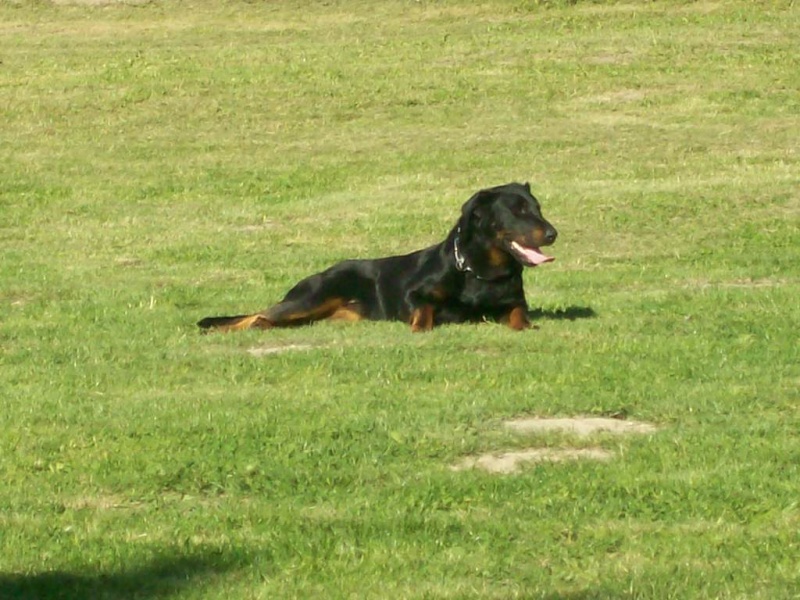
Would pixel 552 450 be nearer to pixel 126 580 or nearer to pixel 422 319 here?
pixel 126 580

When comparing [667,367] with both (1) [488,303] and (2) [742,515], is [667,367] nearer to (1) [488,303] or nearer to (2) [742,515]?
(1) [488,303]

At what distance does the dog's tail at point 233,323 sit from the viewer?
34.3ft

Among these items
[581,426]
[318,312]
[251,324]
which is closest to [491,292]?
[318,312]

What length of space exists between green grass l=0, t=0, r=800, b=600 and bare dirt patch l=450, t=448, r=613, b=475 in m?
0.11

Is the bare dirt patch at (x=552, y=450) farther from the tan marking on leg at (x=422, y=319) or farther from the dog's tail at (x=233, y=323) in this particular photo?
the dog's tail at (x=233, y=323)

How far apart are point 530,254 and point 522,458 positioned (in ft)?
10.6

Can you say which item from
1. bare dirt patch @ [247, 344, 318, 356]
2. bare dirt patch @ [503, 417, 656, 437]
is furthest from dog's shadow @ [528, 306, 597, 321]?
bare dirt patch @ [503, 417, 656, 437]

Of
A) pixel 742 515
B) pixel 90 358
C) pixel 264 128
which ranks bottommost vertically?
pixel 264 128

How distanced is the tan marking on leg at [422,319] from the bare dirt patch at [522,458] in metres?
3.11

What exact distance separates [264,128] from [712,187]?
754 centimetres

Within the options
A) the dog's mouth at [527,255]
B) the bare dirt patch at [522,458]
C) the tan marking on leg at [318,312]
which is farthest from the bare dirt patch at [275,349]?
the bare dirt patch at [522,458]

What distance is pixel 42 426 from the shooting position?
25.2 ft

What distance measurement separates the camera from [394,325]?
1042cm

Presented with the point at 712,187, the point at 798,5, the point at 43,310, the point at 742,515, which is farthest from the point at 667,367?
the point at 798,5
